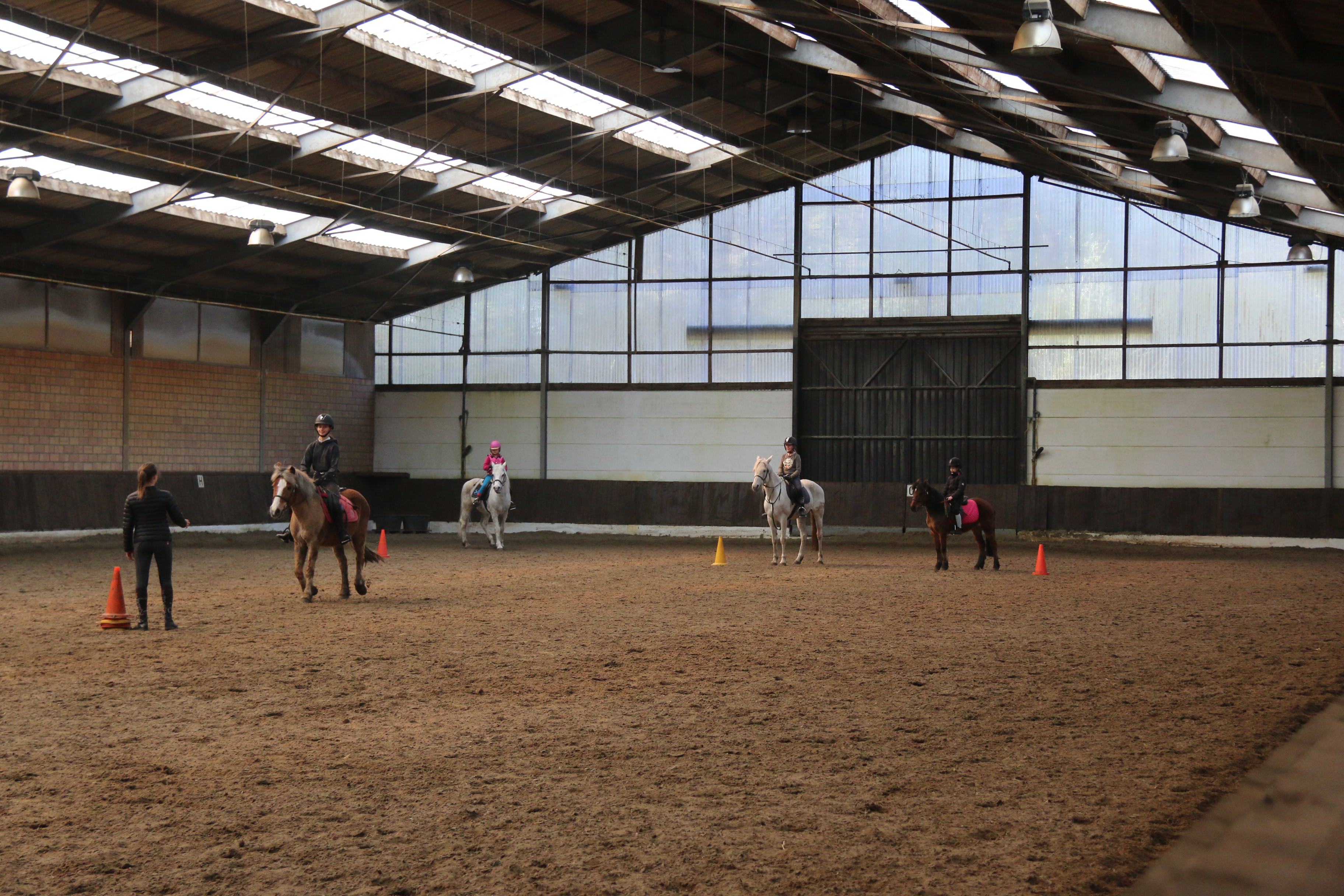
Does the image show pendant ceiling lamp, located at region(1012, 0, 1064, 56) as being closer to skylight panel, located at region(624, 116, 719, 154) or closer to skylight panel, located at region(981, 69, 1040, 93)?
skylight panel, located at region(981, 69, 1040, 93)

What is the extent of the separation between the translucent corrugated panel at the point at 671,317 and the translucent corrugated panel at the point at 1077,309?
24.9 feet

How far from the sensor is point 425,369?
2986cm

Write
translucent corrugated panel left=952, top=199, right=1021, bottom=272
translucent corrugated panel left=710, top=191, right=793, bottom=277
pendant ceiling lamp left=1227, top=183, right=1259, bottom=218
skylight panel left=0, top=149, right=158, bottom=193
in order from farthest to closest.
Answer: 1. translucent corrugated panel left=710, top=191, right=793, bottom=277
2. translucent corrugated panel left=952, top=199, right=1021, bottom=272
3. skylight panel left=0, top=149, right=158, bottom=193
4. pendant ceiling lamp left=1227, top=183, right=1259, bottom=218

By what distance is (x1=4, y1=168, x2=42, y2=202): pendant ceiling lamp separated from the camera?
625 inches

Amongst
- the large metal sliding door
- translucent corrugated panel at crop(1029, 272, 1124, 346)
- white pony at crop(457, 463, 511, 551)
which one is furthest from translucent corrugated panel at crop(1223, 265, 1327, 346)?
white pony at crop(457, 463, 511, 551)

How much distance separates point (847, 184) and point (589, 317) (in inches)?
275

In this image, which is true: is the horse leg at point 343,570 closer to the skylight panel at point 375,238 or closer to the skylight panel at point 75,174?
the skylight panel at point 75,174

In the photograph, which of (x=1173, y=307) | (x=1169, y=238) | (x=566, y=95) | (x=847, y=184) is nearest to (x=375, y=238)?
(x=566, y=95)

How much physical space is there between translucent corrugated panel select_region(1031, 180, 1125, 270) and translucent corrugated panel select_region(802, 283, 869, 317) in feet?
12.6

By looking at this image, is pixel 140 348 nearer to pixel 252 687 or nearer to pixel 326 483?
pixel 326 483

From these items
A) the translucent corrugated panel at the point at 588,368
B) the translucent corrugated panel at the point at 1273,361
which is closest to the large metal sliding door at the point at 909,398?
the translucent corrugated panel at the point at 1273,361

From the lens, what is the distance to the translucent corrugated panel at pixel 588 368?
92.9ft

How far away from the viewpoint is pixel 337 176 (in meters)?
20.4

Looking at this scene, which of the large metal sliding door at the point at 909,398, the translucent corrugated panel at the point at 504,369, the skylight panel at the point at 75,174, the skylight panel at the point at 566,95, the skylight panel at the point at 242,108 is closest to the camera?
the skylight panel at the point at 242,108
